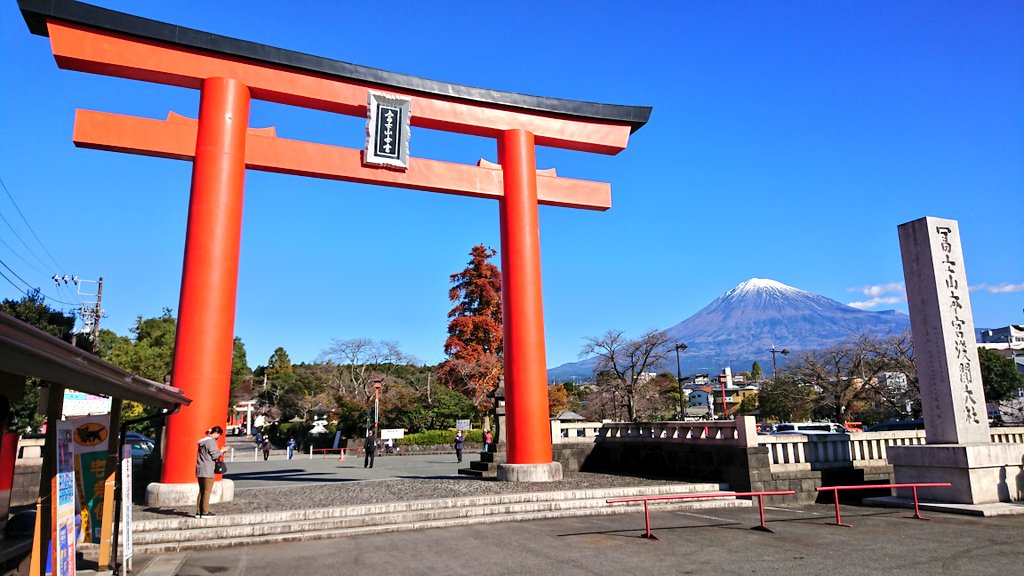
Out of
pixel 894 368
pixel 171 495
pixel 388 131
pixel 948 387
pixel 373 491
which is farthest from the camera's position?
pixel 894 368

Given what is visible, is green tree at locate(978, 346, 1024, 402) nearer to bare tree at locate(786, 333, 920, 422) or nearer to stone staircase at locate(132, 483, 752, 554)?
bare tree at locate(786, 333, 920, 422)

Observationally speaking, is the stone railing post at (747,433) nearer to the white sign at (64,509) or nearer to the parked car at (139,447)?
the white sign at (64,509)

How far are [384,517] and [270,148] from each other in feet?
26.5

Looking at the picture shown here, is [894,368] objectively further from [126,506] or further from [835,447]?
[126,506]

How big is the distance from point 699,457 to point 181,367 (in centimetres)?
1086

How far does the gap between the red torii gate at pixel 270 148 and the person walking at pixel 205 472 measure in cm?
148

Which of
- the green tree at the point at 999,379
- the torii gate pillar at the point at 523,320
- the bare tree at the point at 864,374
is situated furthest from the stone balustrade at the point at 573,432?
the green tree at the point at 999,379

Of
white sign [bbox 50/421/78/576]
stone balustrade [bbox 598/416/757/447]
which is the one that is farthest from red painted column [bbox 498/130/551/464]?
white sign [bbox 50/421/78/576]

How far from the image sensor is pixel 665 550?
24.1 feet

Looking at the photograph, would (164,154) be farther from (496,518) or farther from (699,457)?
(699,457)

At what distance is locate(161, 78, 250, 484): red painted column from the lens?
34.2ft

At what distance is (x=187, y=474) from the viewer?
1034cm

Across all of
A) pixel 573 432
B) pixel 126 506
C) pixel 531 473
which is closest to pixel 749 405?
pixel 573 432

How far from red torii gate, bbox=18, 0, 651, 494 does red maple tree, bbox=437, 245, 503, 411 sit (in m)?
22.7
